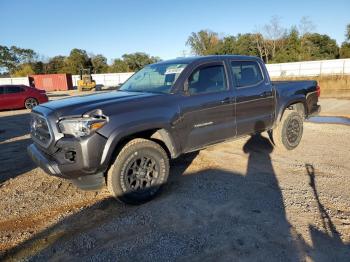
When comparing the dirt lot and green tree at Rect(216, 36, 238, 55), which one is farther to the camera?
green tree at Rect(216, 36, 238, 55)

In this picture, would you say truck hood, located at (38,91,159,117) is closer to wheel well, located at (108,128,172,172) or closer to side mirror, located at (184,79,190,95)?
wheel well, located at (108,128,172,172)

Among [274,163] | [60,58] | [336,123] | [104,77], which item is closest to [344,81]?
[336,123]

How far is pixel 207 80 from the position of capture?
5.25 meters

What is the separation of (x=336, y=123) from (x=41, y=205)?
8.83m

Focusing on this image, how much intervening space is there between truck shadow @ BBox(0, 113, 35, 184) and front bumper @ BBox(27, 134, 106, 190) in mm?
2353

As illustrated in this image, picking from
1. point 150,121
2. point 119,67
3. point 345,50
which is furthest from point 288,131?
point 119,67

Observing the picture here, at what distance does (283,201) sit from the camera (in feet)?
14.5

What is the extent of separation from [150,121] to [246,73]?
2.46 metres

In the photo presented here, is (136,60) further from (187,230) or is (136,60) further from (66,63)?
(187,230)

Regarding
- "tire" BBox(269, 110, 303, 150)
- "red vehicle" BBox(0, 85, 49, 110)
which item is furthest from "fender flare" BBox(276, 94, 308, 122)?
"red vehicle" BBox(0, 85, 49, 110)

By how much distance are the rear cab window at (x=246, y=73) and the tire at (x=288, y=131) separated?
1.15 meters

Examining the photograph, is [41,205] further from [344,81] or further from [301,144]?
[344,81]

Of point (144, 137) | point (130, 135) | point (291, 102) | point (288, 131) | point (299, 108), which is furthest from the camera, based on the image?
point (299, 108)

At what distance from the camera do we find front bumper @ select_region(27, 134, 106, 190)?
3879 mm
